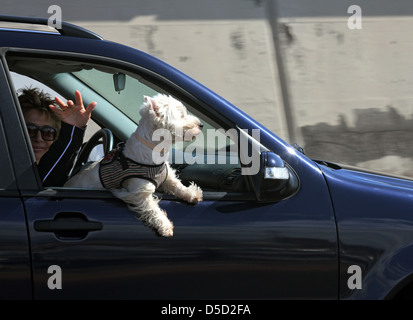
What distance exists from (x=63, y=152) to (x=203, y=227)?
69 centimetres

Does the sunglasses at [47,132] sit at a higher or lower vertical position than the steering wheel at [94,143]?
higher

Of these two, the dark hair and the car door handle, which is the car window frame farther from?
the dark hair

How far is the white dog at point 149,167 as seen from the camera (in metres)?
2.52

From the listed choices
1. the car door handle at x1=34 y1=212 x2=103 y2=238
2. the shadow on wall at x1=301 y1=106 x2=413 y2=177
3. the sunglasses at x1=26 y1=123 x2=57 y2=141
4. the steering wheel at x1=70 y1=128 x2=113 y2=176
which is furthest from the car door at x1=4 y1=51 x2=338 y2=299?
the shadow on wall at x1=301 y1=106 x2=413 y2=177

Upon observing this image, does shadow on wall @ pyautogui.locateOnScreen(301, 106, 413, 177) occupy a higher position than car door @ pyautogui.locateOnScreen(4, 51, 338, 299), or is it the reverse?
car door @ pyautogui.locateOnScreen(4, 51, 338, 299)

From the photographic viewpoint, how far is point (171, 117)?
9.07 feet

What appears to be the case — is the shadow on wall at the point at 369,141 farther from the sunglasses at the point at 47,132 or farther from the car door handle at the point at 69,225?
the car door handle at the point at 69,225

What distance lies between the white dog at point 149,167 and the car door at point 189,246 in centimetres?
5

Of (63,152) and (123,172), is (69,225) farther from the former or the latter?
(63,152)

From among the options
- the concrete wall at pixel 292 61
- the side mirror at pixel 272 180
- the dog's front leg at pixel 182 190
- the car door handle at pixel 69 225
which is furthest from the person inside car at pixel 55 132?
the concrete wall at pixel 292 61

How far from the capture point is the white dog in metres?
2.52

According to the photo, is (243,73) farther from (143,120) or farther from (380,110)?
(143,120)

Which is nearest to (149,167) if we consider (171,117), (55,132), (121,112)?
(171,117)

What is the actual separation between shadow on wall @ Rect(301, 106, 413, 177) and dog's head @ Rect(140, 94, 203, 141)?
5.01 meters
